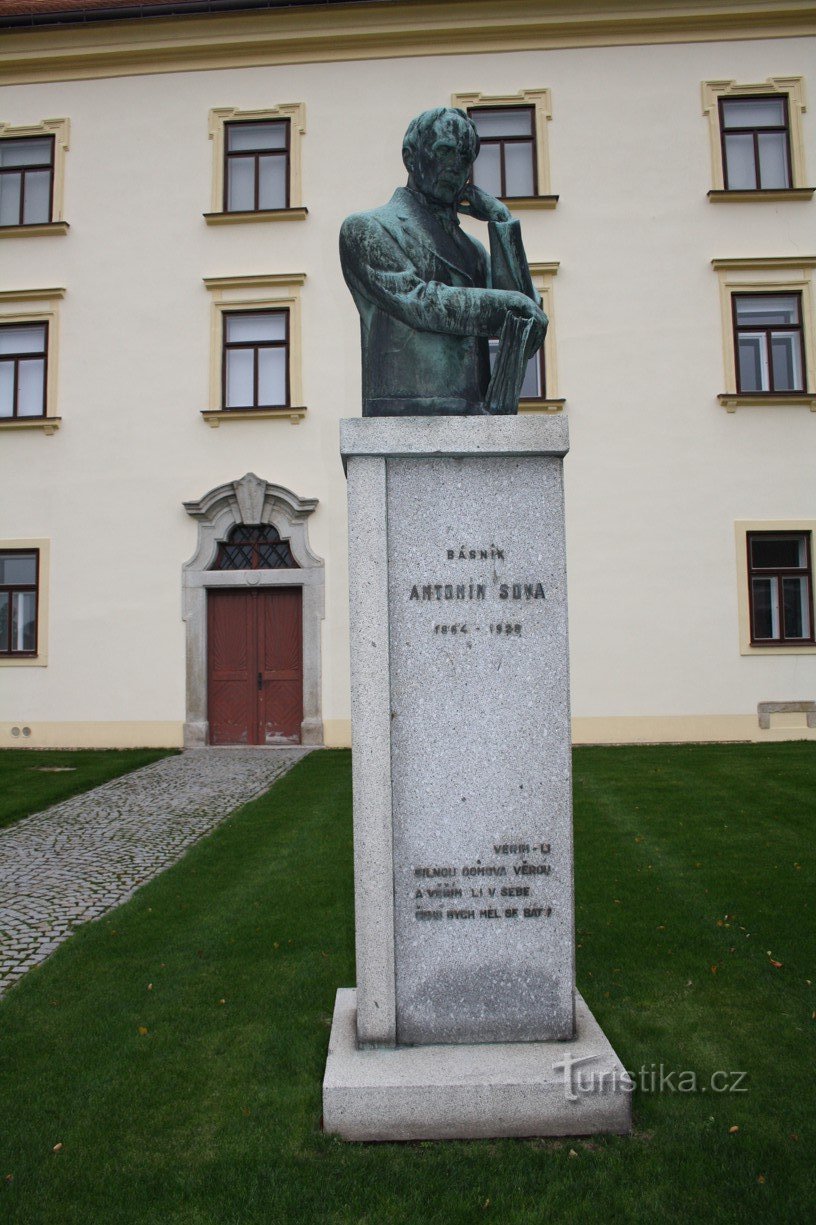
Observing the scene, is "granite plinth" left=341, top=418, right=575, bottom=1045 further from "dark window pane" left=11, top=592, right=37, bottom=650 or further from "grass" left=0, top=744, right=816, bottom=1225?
"dark window pane" left=11, top=592, right=37, bottom=650

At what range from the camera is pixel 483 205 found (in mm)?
3844

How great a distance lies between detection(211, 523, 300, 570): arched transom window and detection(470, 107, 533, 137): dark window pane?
7.12 m

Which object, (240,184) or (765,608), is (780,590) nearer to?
(765,608)

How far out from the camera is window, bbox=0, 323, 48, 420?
15.4 metres

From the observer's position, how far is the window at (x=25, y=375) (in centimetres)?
1538

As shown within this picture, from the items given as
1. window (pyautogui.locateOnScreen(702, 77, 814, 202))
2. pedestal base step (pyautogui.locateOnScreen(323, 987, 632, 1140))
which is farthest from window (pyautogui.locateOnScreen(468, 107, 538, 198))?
pedestal base step (pyautogui.locateOnScreen(323, 987, 632, 1140))

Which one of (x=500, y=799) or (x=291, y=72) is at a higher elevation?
(x=291, y=72)

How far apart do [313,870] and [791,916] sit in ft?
9.69

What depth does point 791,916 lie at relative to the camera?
5188 millimetres

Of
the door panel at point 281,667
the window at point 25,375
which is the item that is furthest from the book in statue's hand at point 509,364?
the window at point 25,375

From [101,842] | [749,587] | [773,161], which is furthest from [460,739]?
[773,161]

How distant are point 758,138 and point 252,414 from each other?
8.90 meters

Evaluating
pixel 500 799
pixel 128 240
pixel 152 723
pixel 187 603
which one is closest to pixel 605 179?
pixel 128 240

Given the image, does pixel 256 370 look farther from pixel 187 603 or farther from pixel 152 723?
pixel 152 723
